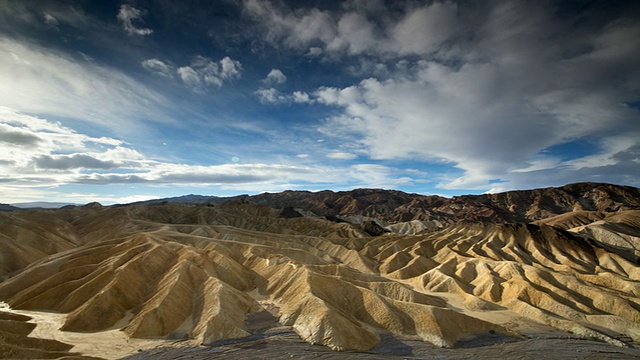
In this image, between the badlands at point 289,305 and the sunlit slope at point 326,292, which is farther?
the sunlit slope at point 326,292

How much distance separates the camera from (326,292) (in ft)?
197

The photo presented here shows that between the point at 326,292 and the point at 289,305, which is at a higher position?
the point at 326,292

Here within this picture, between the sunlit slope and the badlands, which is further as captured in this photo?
the sunlit slope

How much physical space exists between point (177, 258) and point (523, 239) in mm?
117089

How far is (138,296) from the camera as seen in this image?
58938 mm

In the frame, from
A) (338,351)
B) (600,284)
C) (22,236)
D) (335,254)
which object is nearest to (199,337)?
(338,351)

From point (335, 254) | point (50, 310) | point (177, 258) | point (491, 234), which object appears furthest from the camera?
point (491, 234)

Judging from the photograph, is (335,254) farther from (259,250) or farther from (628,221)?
→ (628,221)

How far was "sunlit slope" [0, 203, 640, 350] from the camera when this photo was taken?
50.0 meters

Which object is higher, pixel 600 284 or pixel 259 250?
pixel 259 250

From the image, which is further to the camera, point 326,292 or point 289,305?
point 326,292

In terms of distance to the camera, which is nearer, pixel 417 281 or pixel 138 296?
pixel 138 296

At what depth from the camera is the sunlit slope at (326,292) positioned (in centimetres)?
5000

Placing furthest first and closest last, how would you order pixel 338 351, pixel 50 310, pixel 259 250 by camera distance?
pixel 259 250 → pixel 50 310 → pixel 338 351
